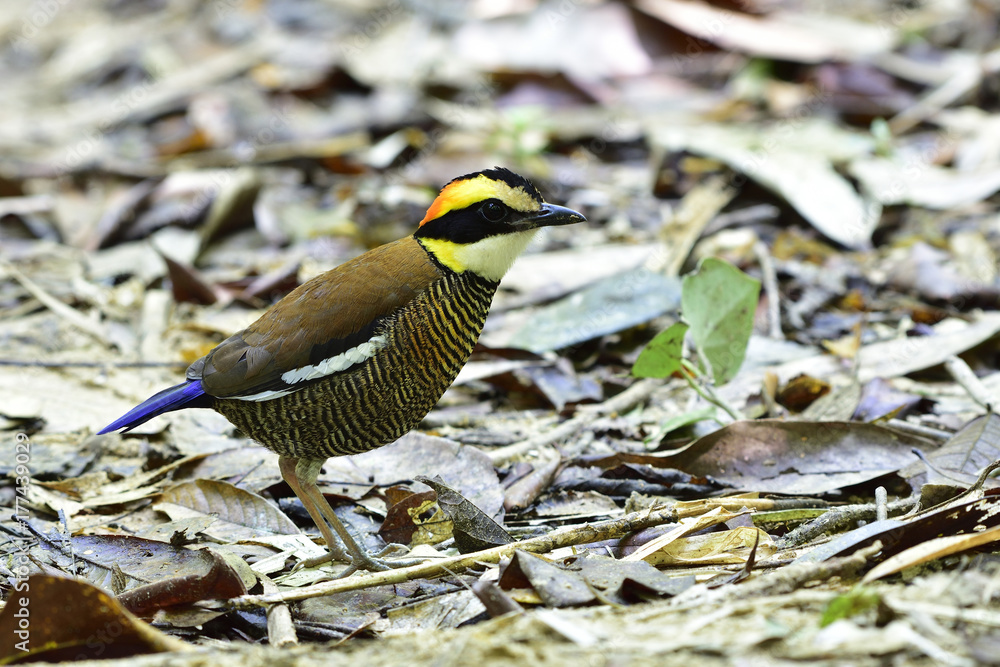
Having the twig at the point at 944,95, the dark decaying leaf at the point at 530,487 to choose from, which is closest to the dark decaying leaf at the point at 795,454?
the dark decaying leaf at the point at 530,487

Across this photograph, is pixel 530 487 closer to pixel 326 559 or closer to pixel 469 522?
pixel 469 522

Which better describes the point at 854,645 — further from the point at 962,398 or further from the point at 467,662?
the point at 962,398

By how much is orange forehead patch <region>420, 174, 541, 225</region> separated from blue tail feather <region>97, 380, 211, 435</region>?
1167 millimetres

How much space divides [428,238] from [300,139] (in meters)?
4.85

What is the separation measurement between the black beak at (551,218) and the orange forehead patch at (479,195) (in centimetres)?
4

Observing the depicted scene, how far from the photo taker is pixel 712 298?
170 inches

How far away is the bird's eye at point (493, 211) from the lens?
3.88m

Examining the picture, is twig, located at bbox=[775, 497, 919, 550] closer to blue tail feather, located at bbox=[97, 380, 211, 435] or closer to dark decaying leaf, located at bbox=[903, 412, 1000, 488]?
dark decaying leaf, located at bbox=[903, 412, 1000, 488]

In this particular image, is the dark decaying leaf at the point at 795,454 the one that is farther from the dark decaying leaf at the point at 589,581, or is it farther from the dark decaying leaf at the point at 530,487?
the dark decaying leaf at the point at 589,581

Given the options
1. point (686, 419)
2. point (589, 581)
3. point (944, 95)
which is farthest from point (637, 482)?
point (944, 95)

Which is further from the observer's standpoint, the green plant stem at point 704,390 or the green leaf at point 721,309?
the green leaf at point 721,309

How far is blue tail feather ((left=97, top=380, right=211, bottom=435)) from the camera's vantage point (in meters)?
3.79

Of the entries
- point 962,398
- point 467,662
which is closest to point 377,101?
point 962,398

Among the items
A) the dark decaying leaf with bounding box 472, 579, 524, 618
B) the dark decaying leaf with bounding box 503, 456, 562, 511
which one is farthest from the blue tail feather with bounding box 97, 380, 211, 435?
the dark decaying leaf with bounding box 472, 579, 524, 618
